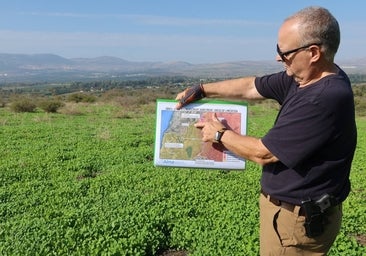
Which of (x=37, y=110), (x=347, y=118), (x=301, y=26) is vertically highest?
(x=301, y=26)

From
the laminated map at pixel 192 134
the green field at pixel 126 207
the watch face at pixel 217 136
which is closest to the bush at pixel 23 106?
the green field at pixel 126 207

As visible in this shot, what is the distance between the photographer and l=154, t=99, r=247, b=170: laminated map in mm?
3879

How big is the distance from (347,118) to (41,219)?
558cm

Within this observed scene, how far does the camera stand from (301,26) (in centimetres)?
285

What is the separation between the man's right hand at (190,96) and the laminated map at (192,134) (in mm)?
48

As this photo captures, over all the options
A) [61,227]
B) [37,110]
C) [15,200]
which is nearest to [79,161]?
[15,200]

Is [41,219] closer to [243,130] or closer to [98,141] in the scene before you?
[243,130]

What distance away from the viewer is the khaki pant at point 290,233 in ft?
10.5

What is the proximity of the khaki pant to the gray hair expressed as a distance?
1193mm

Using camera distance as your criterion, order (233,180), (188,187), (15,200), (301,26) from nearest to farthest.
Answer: (301,26) → (15,200) → (188,187) → (233,180)

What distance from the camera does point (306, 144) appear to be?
114 inches

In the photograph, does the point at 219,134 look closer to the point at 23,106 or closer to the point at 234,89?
the point at 234,89

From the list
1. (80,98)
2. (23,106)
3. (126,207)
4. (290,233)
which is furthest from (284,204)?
(80,98)

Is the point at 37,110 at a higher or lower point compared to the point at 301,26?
lower
